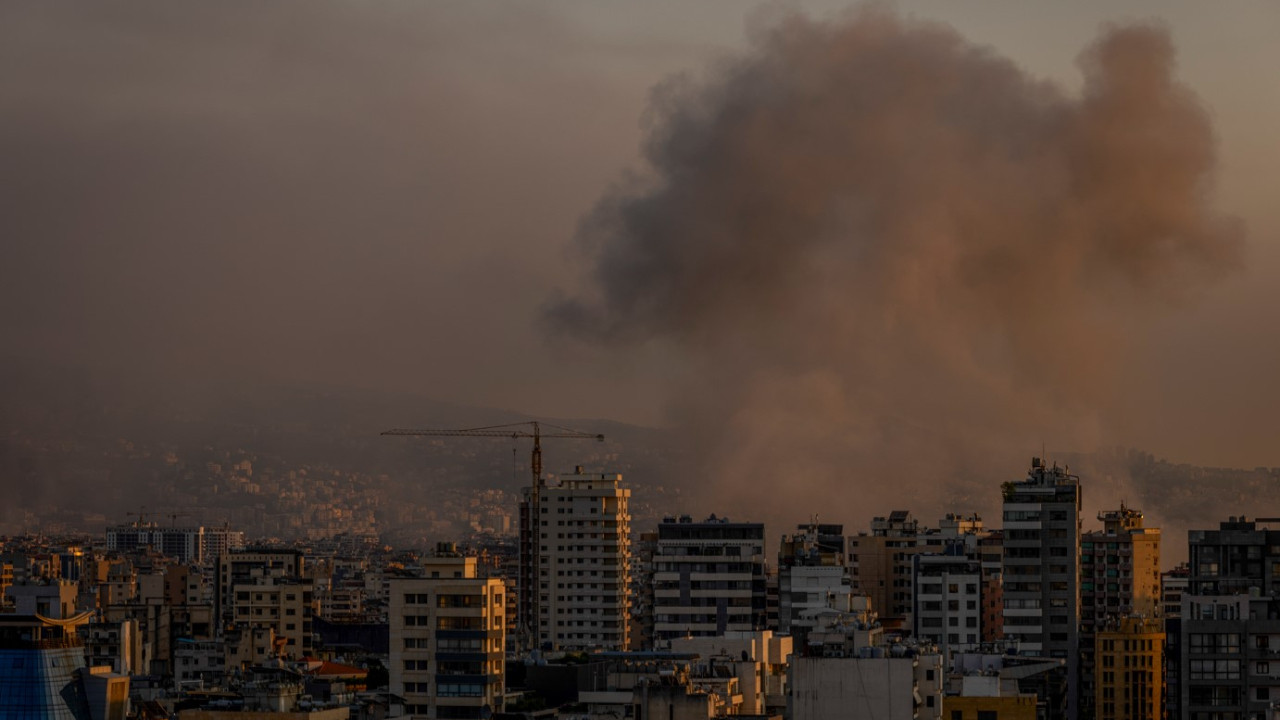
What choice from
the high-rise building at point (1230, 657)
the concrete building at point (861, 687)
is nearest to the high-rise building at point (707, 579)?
the high-rise building at point (1230, 657)

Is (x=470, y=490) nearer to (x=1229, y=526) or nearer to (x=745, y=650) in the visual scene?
(x=1229, y=526)

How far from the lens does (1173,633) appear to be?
60969 mm

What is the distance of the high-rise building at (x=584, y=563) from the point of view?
8562 centimetres

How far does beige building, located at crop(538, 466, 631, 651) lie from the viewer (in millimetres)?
85625

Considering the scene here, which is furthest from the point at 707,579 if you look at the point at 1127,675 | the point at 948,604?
the point at 1127,675

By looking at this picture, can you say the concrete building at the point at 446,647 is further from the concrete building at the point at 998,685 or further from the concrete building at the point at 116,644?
the concrete building at the point at 116,644

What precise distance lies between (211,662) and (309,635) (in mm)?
7571

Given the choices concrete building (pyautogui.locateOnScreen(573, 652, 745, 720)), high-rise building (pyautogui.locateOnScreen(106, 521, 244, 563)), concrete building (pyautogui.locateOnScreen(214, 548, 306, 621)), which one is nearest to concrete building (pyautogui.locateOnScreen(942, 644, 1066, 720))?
concrete building (pyautogui.locateOnScreen(573, 652, 745, 720))

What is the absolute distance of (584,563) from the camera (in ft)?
285

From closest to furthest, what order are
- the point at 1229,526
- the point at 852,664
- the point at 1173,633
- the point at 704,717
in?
1. the point at 704,717
2. the point at 852,664
3. the point at 1173,633
4. the point at 1229,526

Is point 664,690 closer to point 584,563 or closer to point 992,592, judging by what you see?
point 992,592

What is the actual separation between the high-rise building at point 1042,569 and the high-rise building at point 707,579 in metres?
8.19

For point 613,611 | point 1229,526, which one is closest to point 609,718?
point 1229,526

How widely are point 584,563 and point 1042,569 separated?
26884 millimetres
